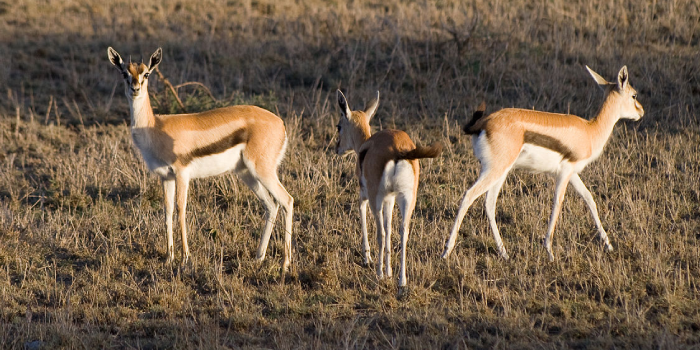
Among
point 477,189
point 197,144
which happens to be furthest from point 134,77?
point 477,189

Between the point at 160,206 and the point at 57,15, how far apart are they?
9.32m

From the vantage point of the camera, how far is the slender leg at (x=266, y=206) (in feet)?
22.0

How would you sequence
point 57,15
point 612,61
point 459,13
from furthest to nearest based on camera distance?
point 57,15 → point 459,13 → point 612,61

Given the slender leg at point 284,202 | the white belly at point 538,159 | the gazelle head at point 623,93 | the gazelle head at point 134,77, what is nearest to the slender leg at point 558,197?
the white belly at point 538,159

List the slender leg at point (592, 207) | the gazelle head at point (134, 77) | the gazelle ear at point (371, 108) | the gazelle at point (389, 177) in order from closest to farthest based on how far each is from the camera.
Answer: the gazelle at point (389, 177) < the gazelle head at point (134, 77) < the slender leg at point (592, 207) < the gazelle ear at point (371, 108)

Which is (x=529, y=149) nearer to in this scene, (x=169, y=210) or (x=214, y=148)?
(x=214, y=148)

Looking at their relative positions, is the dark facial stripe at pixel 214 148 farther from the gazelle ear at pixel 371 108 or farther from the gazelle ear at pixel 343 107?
the gazelle ear at pixel 371 108

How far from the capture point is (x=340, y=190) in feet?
27.3

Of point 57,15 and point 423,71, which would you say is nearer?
point 423,71

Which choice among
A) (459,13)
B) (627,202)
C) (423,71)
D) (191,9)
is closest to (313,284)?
(627,202)

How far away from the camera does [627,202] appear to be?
7.50m

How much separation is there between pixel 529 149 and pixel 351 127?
165cm

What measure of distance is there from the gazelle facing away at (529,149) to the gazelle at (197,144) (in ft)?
5.85

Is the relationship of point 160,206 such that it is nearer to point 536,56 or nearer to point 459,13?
point 536,56
